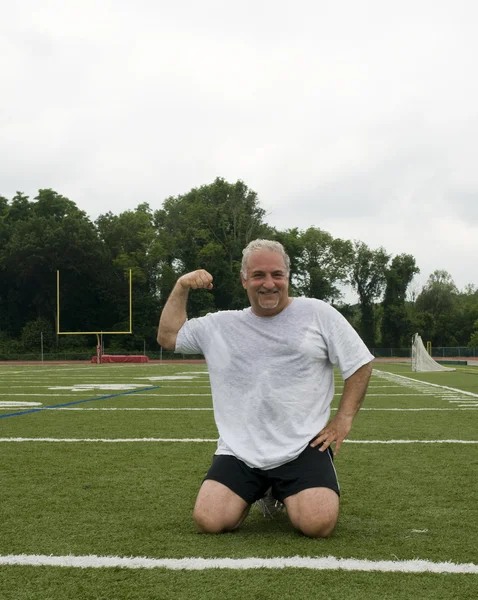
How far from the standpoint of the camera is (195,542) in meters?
2.98

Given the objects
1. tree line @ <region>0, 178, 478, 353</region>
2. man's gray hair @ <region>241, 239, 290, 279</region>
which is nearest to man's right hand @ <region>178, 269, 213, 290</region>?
man's gray hair @ <region>241, 239, 290, 279</region>

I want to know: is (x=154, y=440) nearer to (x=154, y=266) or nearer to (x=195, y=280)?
(x=195, y=280)

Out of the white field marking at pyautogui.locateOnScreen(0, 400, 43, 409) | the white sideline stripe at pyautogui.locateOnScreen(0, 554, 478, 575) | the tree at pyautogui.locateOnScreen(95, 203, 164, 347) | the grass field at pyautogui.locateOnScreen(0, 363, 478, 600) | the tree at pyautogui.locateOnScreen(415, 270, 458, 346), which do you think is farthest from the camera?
the tree at pyautogui.locateOnScreen(415, 270, 458, 346)

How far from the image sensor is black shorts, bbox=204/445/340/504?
326 centimetres

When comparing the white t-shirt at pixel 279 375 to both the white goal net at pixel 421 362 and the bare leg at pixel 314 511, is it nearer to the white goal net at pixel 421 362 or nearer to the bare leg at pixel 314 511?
the bare leg at pixel 314 511

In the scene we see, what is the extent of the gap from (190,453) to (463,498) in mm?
2189

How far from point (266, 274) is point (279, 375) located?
19.0 inches

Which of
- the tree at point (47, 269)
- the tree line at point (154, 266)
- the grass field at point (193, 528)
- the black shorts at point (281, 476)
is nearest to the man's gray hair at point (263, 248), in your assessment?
the black shorts at point (281, 476)

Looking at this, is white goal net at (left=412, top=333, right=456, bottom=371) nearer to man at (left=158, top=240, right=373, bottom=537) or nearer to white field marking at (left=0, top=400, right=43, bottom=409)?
white field marking at (left=0, top=400, right=43, bottom=409)

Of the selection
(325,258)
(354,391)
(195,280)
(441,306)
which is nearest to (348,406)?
(354,391)

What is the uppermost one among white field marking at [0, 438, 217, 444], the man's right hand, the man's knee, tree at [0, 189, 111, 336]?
tree at [0, 189, 111, 336]

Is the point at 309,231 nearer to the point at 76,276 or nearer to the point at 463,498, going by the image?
the point at 76,276

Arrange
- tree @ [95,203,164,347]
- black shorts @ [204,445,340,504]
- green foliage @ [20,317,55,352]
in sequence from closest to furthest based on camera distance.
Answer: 1. black shorts @ [204,445,340,504]
2. green foliage @ [20,317,55,352]
3. tree @ [95,203,164,347]

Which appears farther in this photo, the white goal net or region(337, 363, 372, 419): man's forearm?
the white goal net
